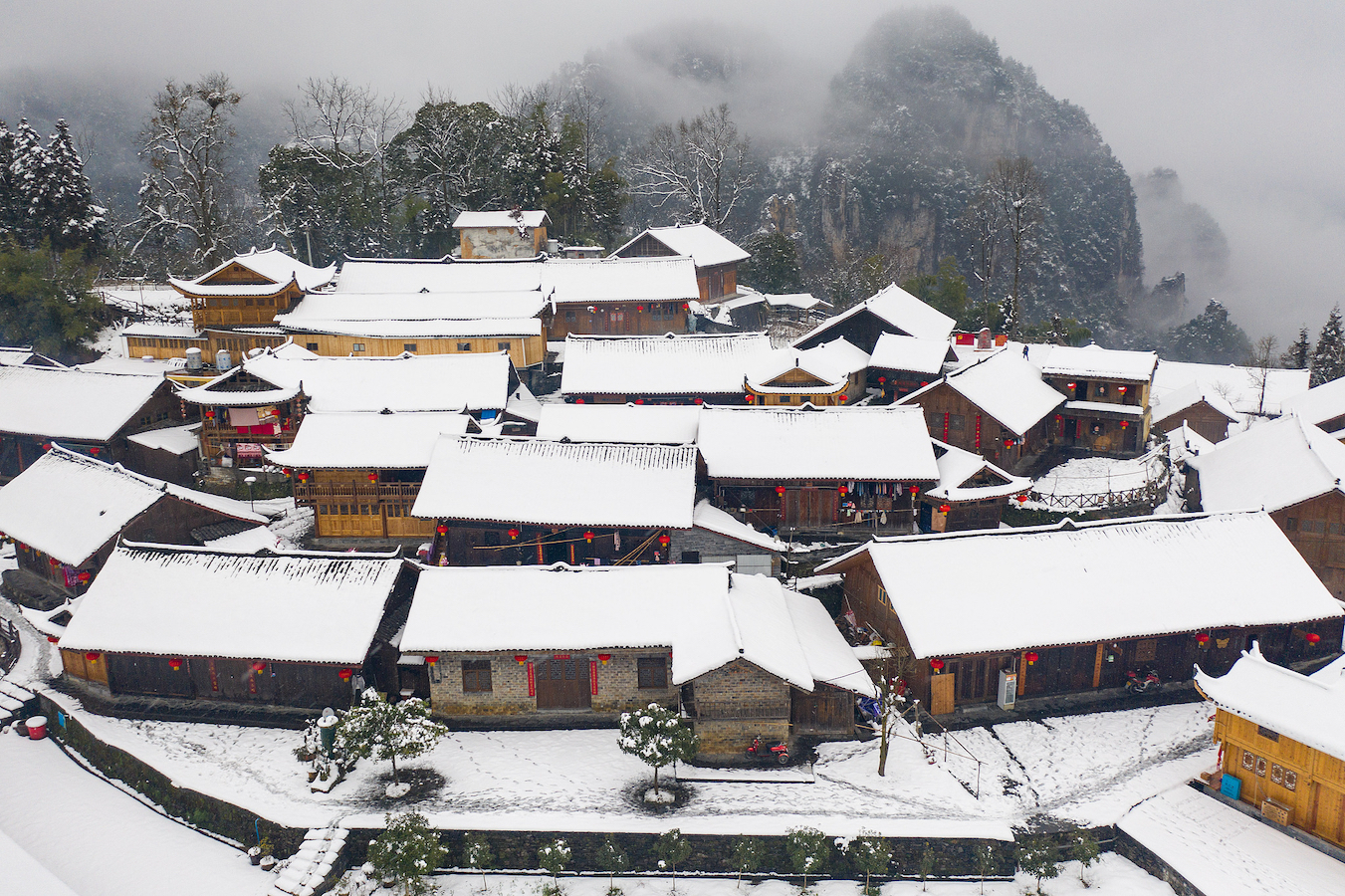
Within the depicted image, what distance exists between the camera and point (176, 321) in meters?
55.6

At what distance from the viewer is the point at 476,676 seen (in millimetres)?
26312

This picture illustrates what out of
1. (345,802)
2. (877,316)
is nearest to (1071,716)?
(345,802)

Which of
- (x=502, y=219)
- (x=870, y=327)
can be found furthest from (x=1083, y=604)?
(x=502, y=219)

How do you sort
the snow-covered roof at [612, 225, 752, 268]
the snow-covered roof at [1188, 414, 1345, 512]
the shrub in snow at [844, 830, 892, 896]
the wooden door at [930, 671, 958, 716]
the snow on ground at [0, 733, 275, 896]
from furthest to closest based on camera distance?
the snow-covered roof at [612, 225, 752, 268], the snow-covered roof at [1188, 414, 1345, 512], the wooden door at [930, 671, 958, 716], the snow on ground at [0, 733, 275, 896], the shrub in snow at [844, 830, 892, 896]

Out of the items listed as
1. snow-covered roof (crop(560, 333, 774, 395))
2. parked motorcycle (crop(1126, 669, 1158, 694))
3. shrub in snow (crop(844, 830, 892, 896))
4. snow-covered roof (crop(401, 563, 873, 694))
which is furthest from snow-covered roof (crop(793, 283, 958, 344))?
shrub in snow (crop(844, 830, 892, 896))

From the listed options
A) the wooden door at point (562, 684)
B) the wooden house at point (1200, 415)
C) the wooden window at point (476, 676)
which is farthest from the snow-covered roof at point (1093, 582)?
the wooden house at point (1200, 415)

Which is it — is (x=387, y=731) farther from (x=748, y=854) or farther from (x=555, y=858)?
(x=748, y=854)

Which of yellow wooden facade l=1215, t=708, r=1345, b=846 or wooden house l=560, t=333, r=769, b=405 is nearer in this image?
yellow wooden facade l=1215, t=708, r=1345, b=846

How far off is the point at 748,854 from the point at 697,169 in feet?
205

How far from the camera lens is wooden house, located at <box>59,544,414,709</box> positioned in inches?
1039

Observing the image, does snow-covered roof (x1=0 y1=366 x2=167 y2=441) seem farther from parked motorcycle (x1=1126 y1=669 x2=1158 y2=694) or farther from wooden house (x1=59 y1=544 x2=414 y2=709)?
parked motorcycle (x1=1126 y1=669 x2=1158 y2=694)

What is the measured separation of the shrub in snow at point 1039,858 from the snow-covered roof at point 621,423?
1952cm

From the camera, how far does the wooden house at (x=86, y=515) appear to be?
1240 inches

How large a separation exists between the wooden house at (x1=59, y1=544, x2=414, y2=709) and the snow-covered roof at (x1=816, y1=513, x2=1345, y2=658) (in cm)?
1571
